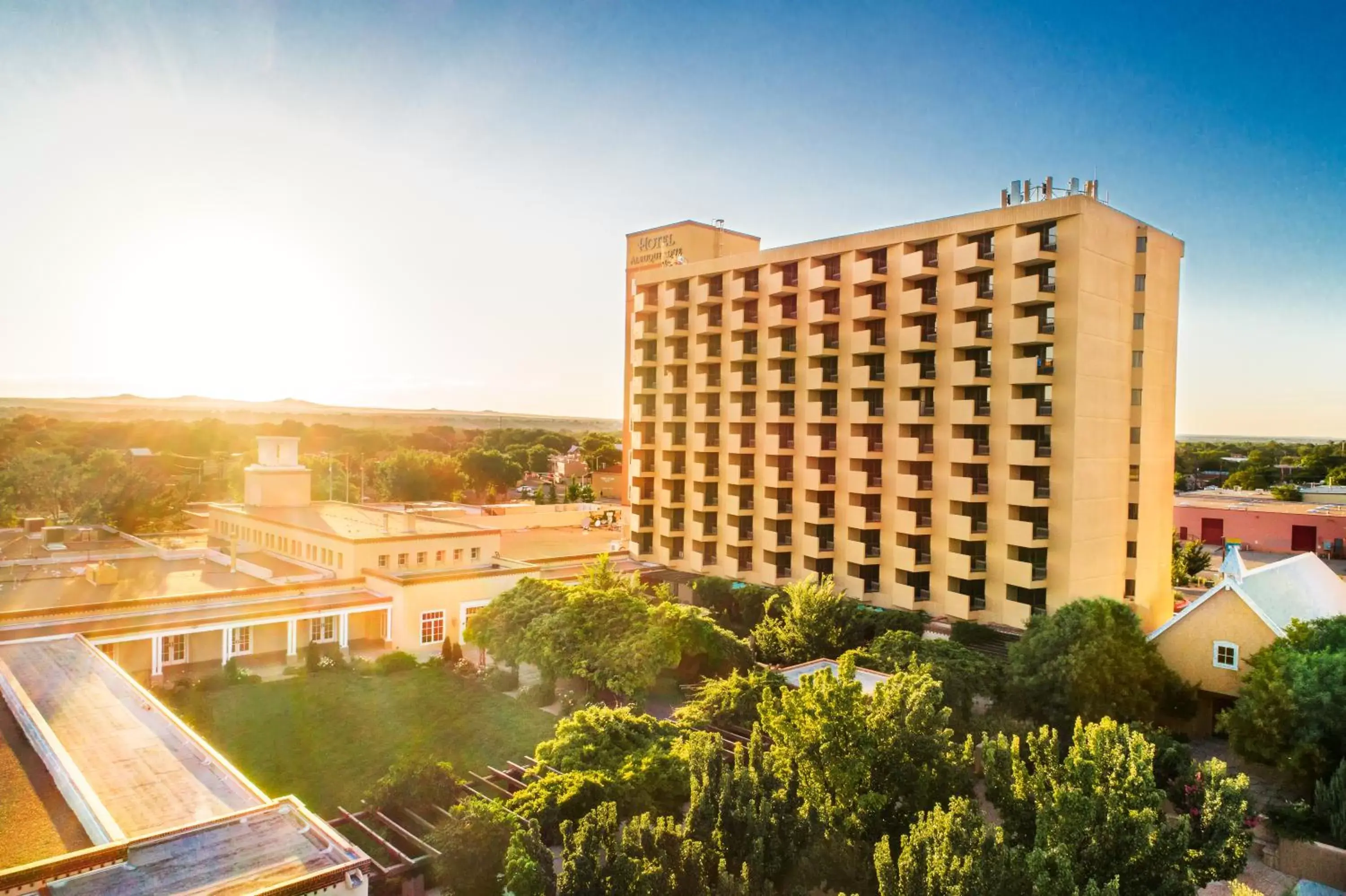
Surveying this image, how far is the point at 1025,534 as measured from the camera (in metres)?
35.7

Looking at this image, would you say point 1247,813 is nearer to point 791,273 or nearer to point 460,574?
point 460,574

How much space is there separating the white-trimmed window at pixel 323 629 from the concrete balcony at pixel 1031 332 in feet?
102

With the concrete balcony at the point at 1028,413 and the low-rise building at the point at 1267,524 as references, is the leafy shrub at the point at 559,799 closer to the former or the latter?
the concrete balcony at the point at 1028,413

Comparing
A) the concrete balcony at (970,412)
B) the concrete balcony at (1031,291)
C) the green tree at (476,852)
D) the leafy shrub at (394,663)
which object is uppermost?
the concrete balcony at (1031,291)

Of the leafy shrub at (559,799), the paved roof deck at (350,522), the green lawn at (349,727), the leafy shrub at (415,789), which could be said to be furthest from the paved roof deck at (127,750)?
the paved roof deck at (350,522)

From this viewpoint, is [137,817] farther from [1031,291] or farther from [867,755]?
[1031,291]

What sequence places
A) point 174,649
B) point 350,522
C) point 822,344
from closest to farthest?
point 174,649, point 822,344, point 350,522

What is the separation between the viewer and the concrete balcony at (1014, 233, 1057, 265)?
35.1 m

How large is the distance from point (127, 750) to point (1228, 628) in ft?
102

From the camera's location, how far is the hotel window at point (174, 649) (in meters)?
31.3

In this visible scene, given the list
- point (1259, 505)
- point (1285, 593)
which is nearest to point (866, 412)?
point (1285, 593)

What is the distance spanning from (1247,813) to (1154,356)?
908 inches

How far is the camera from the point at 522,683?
32.4 metres

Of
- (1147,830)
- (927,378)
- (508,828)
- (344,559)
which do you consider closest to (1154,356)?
(927,378)
